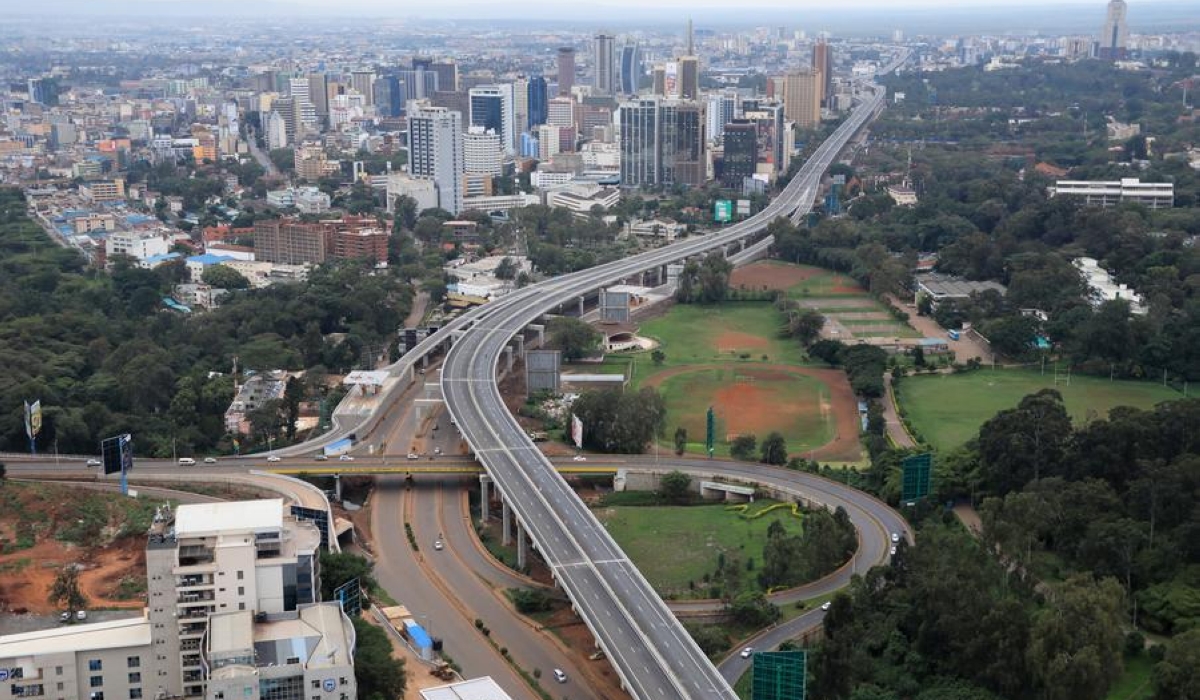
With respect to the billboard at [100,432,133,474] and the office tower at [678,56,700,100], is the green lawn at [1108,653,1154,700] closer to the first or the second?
the billboard at [100,432,133,474]

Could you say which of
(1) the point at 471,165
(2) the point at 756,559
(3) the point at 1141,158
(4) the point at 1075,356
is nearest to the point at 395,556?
(2) the point at 756,559

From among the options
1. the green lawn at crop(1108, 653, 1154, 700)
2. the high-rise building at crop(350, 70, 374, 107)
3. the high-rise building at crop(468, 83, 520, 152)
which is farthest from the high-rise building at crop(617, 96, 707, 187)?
the green lawn at crop(1108, 653, 1154, 700)

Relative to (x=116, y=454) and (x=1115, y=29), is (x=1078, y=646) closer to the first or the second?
(x=116, y=454)

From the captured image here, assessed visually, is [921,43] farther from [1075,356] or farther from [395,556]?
[395,556]

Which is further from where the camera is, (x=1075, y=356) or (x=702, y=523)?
(x=1075, y=356)

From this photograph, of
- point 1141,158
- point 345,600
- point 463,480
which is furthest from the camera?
point 1141,158

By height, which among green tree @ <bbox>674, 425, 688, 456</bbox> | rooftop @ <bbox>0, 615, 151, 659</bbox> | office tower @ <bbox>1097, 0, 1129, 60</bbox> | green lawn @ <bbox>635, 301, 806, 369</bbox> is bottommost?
green lawn @ <bbox>635, 301, 806, 369</bbox>

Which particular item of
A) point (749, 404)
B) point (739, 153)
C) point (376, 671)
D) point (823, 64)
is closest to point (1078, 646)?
point (376, 671)
